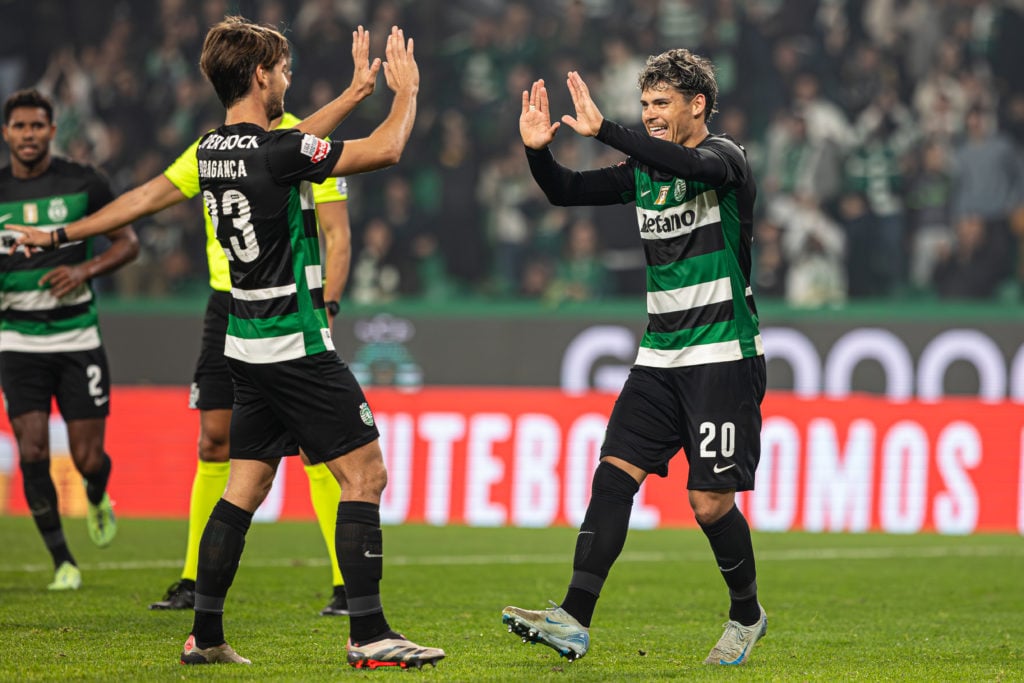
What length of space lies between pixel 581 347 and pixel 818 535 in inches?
134

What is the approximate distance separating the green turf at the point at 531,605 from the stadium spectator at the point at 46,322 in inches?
27.8

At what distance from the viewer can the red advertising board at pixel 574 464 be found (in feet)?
39.9

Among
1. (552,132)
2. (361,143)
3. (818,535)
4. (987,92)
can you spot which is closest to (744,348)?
(552,132)

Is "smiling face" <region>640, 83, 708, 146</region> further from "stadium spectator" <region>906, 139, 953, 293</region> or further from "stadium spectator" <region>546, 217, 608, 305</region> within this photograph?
"stadium spectator" <region>906, 139, 953, 293</region>

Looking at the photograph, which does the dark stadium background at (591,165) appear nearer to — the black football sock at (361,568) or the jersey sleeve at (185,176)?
the jersey sleeve at (185,176)

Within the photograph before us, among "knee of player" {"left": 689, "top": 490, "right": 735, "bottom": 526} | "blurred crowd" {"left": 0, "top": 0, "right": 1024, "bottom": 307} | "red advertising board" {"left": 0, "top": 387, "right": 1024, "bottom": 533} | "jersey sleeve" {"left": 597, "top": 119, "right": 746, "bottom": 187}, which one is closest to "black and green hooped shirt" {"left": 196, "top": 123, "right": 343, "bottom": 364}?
"jersey sleeve" {"left": 597, "top": 119, "right": 746, "bottom": 187}

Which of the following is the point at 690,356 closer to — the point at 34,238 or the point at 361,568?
the point at 361,568

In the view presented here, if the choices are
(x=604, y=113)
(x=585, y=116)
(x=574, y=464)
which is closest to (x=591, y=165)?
(x=604, y=113)

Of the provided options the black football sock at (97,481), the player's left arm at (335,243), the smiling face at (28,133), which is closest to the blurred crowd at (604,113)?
the black football sock at (97,481)

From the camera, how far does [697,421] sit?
5.54 metres

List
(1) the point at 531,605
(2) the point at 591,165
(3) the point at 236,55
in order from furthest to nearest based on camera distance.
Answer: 1. (2) the point at 591,165
2. (1) the point at 531,605
3. (3) the point at 236,55

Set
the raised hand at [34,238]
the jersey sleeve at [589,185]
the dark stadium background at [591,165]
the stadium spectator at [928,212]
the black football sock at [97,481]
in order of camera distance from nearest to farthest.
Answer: the raised hand at [34,238] < the jersey sleeve at [589,185] < the black football sock at [97,481] < the dark stadium background at [591,165] < the stadium spectator at [928,212]

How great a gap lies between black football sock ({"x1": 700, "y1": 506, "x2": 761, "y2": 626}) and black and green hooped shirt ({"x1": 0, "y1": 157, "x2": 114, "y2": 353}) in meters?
4.16

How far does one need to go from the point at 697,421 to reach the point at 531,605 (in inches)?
96.1
